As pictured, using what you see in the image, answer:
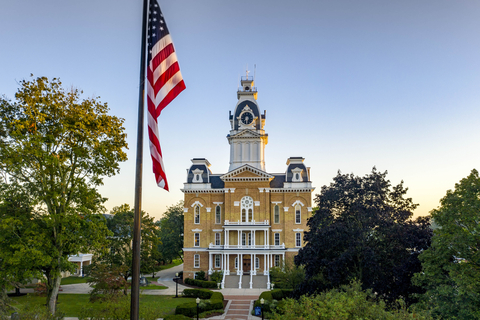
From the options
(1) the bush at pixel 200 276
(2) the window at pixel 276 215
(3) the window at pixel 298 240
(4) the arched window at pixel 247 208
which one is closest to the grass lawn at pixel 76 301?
(1) the bush at pixel 200 276

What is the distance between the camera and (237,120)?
5509 centimetres

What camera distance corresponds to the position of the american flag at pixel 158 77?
888 cm

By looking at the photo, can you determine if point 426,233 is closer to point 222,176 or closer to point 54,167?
point 54,167

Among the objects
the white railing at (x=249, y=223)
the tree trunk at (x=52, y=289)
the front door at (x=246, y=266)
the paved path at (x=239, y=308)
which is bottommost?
the paved path at (x=239, y=308)

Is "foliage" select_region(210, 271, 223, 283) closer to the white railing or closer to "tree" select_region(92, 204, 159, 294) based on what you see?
the white railing

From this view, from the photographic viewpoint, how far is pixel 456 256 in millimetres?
17344

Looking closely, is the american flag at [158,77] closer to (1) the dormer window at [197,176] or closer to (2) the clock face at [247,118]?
(1) the dormer window at [197,176]

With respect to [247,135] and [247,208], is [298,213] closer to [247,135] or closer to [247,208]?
[247,208]

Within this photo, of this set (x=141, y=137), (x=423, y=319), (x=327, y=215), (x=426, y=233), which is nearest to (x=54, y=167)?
(x=141, y=137)

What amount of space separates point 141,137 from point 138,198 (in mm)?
1496

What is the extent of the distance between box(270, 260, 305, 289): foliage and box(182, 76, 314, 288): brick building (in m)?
3.84

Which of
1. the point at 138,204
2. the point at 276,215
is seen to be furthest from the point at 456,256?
the point at 276,215

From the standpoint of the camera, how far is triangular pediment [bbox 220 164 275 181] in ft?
160

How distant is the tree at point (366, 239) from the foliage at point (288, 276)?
4.93 meters
